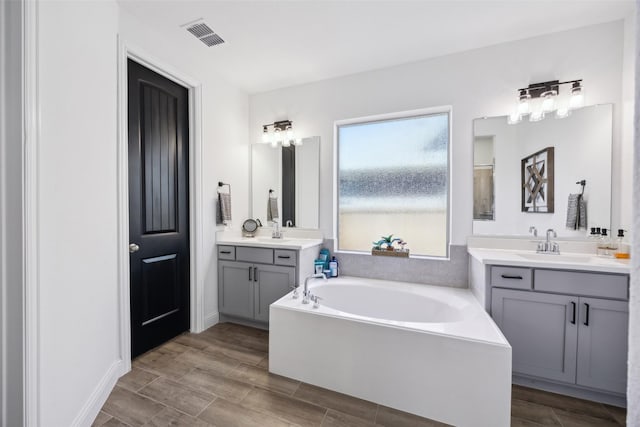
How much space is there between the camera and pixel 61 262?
1.41m

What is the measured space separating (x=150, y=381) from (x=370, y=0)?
3.03 m

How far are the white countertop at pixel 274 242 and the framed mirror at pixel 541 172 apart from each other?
5.03 ft

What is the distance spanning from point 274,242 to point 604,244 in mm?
2723

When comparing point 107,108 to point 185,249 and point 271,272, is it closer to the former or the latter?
point 185,249

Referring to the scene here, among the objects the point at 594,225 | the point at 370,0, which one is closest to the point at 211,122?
the point at 370,0

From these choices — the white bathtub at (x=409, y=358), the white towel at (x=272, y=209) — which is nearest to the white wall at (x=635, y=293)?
the white bathtub at (x=409, y=358)

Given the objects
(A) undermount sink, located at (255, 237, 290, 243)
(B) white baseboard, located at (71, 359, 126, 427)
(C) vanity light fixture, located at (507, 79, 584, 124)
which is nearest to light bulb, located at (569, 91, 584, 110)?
(C) vanity light fixture, located at (507, 79, 584, 124)

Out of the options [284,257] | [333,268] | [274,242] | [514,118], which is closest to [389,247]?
[333,268]

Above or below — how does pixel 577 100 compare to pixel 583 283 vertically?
above

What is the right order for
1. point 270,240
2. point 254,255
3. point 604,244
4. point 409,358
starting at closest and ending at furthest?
1. point 409,358
2. point 604,244
3. point 254,255
4. point 270,240

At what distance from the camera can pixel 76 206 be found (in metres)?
1.52

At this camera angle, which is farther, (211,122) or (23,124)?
(211,122)

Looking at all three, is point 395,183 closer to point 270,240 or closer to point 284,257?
point 284,257

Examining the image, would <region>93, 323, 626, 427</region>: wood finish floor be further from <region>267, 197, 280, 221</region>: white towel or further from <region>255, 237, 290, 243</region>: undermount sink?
<region>267, 197, 280, 221</region>: white towel
